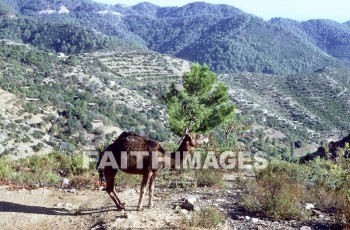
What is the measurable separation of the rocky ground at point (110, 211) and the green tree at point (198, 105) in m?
12.8

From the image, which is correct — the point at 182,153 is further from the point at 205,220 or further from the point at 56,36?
the point at 56,36

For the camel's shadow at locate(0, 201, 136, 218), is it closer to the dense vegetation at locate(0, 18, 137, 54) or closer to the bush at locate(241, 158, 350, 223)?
the bush at locate(241, 158, 350, 223)

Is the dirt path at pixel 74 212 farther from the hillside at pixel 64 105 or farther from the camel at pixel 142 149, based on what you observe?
the hillside at pixel 64 105

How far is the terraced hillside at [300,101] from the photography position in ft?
252

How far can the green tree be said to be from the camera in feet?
75.2

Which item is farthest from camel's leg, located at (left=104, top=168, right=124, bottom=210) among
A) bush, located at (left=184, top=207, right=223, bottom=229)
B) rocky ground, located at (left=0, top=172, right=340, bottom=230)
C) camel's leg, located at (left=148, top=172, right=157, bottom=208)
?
bush, located at (left=184, top=207, right=223, bottom=229)

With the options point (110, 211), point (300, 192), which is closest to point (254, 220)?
point (300, 192)

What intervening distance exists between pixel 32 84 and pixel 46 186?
50.5 m

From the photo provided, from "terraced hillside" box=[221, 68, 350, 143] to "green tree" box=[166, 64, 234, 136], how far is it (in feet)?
160

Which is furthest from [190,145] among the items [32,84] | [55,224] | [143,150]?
[32,84]

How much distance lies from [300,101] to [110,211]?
3628 inches

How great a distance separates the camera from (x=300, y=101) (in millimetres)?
95000

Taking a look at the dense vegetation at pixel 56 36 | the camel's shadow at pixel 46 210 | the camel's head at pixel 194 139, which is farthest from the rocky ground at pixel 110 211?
the dense vegetation at pixel 56 36

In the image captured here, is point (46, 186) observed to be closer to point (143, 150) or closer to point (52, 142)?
point (143, 150)
